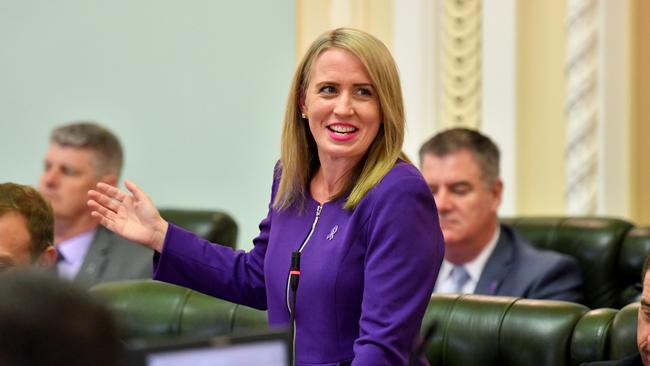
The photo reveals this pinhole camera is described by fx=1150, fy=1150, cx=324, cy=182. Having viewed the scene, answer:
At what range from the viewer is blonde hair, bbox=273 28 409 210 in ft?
7.50

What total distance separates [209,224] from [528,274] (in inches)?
52.6

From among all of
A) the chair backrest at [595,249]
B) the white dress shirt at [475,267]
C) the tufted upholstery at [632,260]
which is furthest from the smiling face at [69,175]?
the tufted upholstery at [632,260]

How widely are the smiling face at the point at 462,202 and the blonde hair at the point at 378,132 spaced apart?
6.05 feet

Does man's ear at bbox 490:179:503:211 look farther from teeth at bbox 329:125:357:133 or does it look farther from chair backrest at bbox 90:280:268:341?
teeth at bbox 329:125:357:133

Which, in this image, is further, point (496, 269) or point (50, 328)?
point (496, 269)

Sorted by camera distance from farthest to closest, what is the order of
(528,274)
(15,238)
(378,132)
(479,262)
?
(479,262), (528,274), (15,238), (378,132)

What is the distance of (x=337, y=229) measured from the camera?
227cm

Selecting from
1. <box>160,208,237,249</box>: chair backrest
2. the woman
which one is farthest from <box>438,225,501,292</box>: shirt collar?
the woman

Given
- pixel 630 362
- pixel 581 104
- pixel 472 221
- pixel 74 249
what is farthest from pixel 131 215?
pixel 581 104

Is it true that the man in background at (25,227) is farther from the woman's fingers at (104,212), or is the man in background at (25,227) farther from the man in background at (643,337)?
the man in background at (643,337)

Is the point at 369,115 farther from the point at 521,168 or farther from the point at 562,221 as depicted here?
the point at 521,168

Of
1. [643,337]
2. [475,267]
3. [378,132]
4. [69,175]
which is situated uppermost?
[378,132]

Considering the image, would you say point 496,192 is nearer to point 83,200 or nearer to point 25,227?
point 83,200

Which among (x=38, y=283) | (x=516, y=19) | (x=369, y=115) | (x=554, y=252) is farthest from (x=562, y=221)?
(x=38, y=283)
